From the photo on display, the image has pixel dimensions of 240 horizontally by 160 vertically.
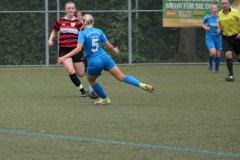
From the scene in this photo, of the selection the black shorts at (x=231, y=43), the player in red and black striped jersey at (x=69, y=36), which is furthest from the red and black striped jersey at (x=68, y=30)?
the black shorts at (x=231, y=43)

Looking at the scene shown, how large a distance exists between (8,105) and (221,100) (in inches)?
142

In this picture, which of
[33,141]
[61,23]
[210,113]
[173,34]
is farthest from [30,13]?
[33,141]

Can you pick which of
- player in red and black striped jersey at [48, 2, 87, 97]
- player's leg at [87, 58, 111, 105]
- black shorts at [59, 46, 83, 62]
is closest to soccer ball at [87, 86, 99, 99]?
player's leg at [87, 58, 111, 105]

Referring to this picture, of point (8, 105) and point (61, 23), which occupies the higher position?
point (61, 23)

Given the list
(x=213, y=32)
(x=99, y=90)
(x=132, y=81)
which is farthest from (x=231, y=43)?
(x=99, y=90)

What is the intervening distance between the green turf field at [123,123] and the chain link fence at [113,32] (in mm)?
7771

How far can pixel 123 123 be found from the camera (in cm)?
937

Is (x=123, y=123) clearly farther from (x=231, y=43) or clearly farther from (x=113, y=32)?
(x=113, y=32)

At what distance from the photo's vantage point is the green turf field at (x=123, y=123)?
723 cm

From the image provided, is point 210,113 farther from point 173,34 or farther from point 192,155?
point 173,34

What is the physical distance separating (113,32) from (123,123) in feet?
51.7

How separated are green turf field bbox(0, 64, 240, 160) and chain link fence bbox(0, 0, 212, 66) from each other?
777cm

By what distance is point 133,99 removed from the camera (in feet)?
42.6

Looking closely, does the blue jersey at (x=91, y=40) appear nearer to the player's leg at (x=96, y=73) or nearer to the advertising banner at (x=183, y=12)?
the player's leg at (x=96, y=73)
